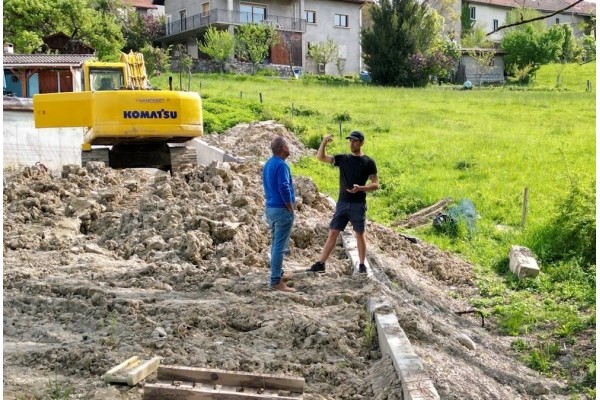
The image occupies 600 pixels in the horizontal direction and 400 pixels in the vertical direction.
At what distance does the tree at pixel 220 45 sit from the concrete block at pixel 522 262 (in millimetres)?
35159

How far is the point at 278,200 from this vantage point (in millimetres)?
7293

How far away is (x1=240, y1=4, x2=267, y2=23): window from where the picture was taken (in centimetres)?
4941

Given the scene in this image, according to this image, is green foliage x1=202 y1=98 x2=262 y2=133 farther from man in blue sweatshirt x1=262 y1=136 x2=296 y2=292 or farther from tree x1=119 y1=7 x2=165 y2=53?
tree x1=119 y1=7 x2=165 y2=53

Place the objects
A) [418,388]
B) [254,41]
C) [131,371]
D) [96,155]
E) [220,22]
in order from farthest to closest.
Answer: [220,22]
[254,41]
[96,155]
[131,371]
[418,388]

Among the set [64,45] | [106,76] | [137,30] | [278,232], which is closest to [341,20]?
[137,30]

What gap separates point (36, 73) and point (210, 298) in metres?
27.6

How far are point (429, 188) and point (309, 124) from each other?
870cm

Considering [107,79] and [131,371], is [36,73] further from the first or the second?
[131,371]

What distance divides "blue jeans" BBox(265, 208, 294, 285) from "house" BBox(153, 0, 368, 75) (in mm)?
42130

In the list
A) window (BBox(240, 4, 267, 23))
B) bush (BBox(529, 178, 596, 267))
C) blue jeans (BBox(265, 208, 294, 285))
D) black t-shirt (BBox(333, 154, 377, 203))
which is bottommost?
bush (BBox(529, 178, 596, 267))

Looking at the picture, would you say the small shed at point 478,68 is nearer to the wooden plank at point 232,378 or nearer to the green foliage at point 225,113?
the green foliage at point 225,113

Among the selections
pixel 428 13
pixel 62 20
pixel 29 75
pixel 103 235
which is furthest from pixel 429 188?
pixel 428 13

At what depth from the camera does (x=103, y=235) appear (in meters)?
10.2

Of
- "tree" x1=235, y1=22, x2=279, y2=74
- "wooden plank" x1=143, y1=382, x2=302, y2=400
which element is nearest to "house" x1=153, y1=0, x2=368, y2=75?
"tree" x1=235, y1=22, x2=279, y2=74
